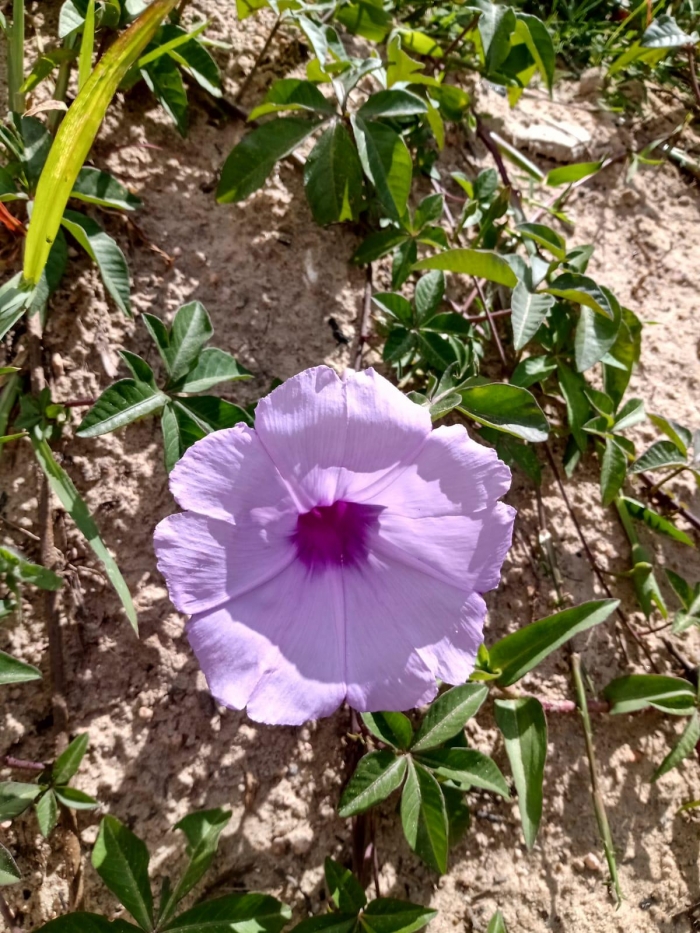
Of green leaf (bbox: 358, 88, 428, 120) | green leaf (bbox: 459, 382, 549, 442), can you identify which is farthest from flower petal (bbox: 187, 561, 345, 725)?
green leaf (bbox: 358, 88, 428, 120)

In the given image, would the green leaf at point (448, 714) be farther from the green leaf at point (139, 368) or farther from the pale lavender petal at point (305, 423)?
the green leaf at point (139, 368)

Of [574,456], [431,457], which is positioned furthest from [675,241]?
[431,457]

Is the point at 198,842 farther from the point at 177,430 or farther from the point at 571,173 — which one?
the point at 571,173

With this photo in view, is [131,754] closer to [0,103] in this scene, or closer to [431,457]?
[431,457]

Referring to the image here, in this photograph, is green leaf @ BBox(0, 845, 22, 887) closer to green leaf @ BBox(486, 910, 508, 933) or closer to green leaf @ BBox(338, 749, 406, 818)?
green leaf @ BBox(338, 749, 406, 818)

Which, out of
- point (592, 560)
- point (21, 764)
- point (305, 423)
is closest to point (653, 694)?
point (592, 560)
